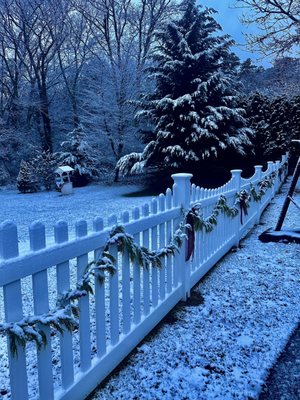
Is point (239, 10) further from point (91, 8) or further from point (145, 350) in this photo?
point (91, 8)

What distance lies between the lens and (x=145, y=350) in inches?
86.4

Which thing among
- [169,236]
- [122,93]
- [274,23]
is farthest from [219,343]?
[122,93]

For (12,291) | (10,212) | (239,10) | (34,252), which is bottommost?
(10,212)

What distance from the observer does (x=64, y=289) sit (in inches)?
59.3

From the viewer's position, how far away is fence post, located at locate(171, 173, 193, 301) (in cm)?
288

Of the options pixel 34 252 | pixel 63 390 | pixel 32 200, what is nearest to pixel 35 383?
pixel 63 390

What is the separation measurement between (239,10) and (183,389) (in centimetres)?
858

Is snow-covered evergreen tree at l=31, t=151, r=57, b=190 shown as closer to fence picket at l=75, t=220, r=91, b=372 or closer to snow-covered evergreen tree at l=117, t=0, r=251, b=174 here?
snow-covered evergreen tree at l=117, t=0, r=251, b=174

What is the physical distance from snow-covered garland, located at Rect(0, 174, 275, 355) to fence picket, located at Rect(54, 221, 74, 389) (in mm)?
47

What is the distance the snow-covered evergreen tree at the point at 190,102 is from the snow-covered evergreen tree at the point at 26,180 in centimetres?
436

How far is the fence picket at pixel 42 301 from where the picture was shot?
135 cm

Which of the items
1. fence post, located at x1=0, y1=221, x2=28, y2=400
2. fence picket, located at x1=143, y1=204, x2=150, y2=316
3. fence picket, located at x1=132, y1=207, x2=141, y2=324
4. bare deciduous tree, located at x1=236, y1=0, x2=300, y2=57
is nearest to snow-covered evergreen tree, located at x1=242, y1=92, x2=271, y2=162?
bare deciduous tree, located at x1=236, y1=0, x2=300, y2=57

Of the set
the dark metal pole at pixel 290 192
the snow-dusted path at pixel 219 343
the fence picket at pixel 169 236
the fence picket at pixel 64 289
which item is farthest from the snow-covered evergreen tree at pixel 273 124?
the fence picket at pixel 64 289

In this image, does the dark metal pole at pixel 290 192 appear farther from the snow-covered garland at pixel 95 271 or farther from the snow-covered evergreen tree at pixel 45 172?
the snow-covered evergreen tree at pixel 45 172
